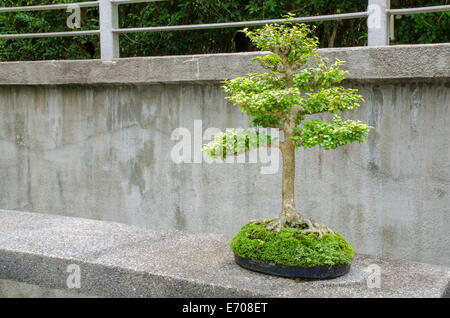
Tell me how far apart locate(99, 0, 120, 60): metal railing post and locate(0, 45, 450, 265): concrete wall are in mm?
253

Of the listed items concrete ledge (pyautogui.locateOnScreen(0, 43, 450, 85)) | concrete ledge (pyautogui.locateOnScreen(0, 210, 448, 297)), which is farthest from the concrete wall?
concrete ledge (pyautogui.locateOnScreen(0, 210, 448, 297))

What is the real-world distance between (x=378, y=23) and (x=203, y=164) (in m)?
1.88

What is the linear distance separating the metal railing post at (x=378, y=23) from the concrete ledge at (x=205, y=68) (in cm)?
22

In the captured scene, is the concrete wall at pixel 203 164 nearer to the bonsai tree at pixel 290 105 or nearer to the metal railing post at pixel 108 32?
the metal railing post at pixel 108 32

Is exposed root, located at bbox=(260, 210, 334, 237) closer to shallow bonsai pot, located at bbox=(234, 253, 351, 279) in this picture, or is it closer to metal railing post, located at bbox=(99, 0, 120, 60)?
shallow bonsai pot, located at bbox=(234, 253, 351, 279)

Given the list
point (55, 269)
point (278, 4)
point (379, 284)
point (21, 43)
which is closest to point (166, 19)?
point (278, 4)

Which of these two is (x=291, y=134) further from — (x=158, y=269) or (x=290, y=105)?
(x=158, y=269)

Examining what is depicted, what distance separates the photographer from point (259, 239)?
2590 millimetres

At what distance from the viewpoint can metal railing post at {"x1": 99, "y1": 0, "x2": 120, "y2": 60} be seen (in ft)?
16.0

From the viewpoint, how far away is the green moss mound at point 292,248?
8.01 feet

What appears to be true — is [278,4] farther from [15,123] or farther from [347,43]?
[15,123]

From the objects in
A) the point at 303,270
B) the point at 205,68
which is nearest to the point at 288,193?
the point at 303,270

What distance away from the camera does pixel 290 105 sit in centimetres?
251
